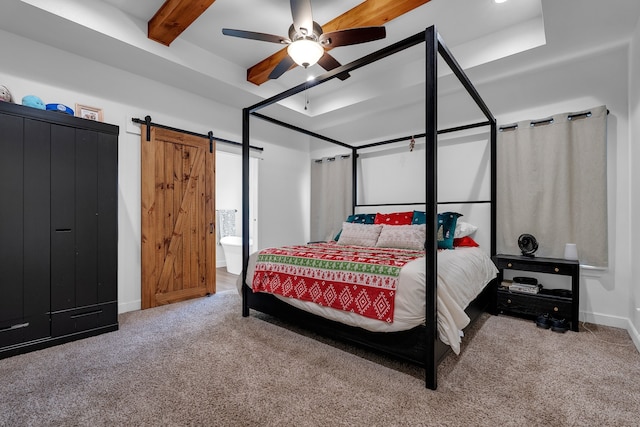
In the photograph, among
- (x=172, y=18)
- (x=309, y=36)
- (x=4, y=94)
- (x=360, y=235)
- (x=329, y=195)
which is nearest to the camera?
(x=309, y=36)

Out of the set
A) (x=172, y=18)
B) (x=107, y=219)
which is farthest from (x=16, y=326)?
(x=172, y=18)

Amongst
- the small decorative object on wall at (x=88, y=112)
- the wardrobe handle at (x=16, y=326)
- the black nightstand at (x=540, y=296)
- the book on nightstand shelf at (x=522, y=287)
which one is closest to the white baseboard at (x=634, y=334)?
the black nightstand at (x=540, y=296)

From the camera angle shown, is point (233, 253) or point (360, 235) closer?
point (360, 235)

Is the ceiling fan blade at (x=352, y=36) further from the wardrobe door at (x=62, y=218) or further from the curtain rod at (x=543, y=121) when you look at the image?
the wardrobe door at (x=62, y=218)

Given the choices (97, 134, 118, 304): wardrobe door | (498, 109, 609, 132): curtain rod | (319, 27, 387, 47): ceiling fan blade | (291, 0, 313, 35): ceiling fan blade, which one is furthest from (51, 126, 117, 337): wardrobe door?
(498, 109, 609, 132): curtain rod

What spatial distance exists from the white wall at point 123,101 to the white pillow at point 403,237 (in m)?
2.42

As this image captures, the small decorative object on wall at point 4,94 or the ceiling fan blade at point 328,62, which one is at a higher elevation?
the ceiling fan blade at point 328,62

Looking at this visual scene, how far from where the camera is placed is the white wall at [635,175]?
7.58 ft

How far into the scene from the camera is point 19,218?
2.16 meters

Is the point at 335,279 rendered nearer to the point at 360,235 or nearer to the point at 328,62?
the point at 360,235

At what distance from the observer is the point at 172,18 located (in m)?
2.53

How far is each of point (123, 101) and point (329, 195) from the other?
2.84 metres

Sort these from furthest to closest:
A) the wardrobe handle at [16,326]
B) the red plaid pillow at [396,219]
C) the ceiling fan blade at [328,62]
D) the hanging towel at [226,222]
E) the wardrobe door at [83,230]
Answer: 1. the hanging towel at [226,222]
2. the red plaid pillow at [396,219]
3. the ceiling fan blade at [328,62]
4. the wardrobe door at [83,230]
5. the wardrobe handle at [16,326]

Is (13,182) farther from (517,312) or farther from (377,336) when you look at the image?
(517,312)
